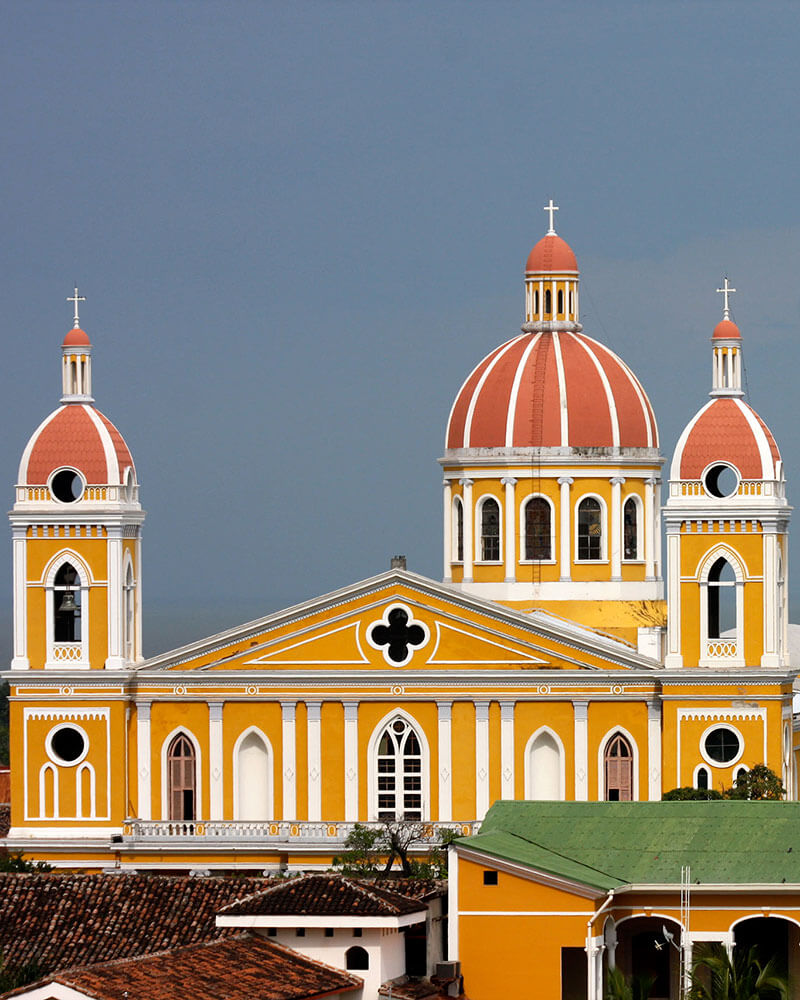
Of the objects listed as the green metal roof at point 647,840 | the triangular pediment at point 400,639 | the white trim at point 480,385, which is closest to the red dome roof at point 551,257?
the white trim at point 480,385

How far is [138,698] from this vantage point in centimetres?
9425

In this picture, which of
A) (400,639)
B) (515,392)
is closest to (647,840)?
(400,639)

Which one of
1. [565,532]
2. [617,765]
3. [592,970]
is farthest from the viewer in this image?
[565,532]

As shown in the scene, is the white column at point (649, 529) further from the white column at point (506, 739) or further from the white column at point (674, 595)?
the white column at point (506, 739)

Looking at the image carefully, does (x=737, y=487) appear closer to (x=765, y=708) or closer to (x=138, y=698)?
(x=765, y=708)

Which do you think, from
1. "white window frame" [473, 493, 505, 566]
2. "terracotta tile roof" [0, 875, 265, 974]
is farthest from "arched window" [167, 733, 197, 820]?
"terracotta tile roof" [0, 875, 265, 974]

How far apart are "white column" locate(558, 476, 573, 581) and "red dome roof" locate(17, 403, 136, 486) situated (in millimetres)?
10782

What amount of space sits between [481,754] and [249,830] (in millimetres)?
5718

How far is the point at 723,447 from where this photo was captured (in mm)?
92188

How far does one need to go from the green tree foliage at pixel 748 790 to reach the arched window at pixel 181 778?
38.3 feet

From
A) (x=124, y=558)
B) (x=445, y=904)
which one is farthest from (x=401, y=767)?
(x=445, y=904)

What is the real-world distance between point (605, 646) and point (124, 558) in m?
12.1

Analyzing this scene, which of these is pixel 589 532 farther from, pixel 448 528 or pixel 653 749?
pixel 653 749

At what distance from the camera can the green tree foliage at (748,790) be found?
87.7 metres
